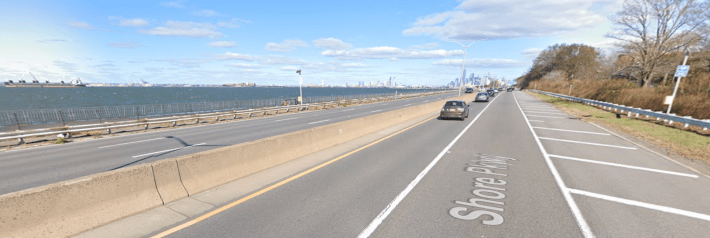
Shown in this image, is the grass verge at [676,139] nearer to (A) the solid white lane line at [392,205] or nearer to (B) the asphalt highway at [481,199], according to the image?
(B) the asphalt highway at [481,199]

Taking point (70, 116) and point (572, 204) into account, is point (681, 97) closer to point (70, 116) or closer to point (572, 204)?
point (572, 204)

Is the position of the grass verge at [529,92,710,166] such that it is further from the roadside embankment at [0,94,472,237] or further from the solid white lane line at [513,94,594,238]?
the roadside embankment at [0,94,472,237]

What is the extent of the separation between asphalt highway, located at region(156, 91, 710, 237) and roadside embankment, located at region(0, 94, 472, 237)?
1211mm

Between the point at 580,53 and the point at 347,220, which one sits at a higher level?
the point at 580,53

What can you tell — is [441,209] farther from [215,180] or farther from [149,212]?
[149,212]

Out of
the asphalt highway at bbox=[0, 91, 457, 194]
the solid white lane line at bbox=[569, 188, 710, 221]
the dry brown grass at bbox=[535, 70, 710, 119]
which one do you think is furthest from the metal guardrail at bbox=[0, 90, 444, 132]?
the dry brown grass at bbox=[535, 70, 710, 119]


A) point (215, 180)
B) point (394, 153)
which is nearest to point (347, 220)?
point (215, 180)

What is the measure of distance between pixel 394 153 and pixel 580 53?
121550 millimetres

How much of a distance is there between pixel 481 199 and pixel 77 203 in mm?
6890

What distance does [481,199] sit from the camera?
548 cm

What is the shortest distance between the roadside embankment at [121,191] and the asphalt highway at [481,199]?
1.21 m

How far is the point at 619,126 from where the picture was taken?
15.5 metres

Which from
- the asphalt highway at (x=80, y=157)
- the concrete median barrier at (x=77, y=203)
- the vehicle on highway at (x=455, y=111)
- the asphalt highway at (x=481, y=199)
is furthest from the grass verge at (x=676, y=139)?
the asphalt highway at (x=80, y=157)

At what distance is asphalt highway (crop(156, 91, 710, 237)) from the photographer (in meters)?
4.31
